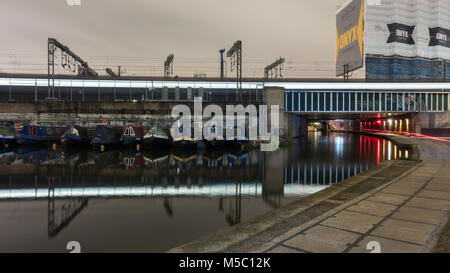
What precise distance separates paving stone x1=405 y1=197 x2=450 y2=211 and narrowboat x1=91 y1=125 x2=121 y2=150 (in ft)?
78.7

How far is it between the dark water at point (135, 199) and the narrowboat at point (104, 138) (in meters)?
9.64

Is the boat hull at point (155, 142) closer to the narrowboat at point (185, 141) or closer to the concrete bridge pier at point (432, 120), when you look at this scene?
the narrowboat at point (185, 141)

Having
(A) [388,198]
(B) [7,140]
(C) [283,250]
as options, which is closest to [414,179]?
(A) [388,198]

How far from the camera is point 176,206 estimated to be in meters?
8.23

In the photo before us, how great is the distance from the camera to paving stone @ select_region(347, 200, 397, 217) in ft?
18.4

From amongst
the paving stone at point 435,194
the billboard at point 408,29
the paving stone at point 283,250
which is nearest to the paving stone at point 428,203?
the paving stone at point 435,194

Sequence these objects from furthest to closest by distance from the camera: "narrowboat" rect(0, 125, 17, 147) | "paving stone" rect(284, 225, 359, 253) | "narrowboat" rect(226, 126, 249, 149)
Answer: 1. "narrowboat" rect(0, 125, 17, 147)
2. "narrowboat" rect(226, 126, 249, 149)
3. "paving stone" rect(284, 225, 359, 253)

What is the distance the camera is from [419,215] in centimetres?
539

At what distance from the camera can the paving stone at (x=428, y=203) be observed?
5.90 metres

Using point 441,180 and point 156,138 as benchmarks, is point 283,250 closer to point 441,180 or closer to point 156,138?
point 441,180

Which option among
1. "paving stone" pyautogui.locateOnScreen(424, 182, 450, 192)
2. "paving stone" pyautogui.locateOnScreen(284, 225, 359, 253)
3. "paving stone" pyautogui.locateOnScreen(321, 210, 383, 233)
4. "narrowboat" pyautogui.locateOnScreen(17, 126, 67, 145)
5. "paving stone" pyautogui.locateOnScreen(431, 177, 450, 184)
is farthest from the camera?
"narrowboat" pyautogui.locateOnScreen(17, 126, 67, 145)

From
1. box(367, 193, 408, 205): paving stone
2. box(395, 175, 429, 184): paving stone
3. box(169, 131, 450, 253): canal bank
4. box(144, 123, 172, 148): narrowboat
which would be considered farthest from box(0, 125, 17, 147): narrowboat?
box(395, 175, 429, 184): paving stone

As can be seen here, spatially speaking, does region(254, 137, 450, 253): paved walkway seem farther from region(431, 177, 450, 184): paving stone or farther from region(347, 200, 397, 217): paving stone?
region(431, 177, 450, 184): paving stone
